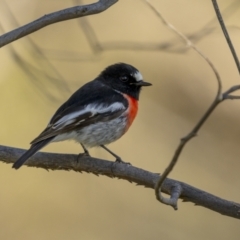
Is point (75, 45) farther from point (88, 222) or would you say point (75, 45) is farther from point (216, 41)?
point (88, 222)

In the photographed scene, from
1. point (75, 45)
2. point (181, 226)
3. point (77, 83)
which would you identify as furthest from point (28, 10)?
point (181, 226)

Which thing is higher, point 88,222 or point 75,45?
point 75,45

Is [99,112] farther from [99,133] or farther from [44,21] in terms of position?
[44,21]

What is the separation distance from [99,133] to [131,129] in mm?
3494

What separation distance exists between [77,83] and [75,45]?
0.97 metres

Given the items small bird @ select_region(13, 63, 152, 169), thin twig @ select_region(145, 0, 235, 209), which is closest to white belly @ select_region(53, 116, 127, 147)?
small bird @ select_region(13, 63, 152, 169)

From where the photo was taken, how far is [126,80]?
16.0 ft

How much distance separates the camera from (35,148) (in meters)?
3.67

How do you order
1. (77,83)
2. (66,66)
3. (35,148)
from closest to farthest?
(35,148), (77,83), (66,66)

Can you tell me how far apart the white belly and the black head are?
415 millimetres

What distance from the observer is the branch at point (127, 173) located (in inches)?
126

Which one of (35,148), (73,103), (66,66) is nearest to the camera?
(35,148)

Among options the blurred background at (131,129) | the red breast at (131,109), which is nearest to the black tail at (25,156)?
the red breast at (131,109)

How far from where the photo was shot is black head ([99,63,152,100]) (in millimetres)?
4871
